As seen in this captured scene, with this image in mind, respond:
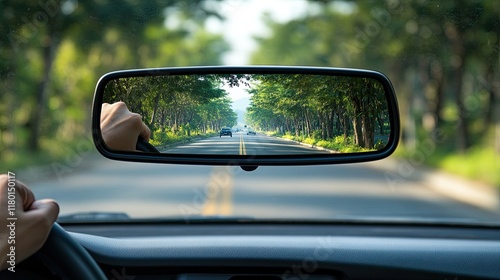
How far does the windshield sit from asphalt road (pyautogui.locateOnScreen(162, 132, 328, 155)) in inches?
0.9

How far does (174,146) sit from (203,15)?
87.7 ft

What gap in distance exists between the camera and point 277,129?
3.02 meters

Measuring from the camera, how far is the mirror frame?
9.26 ft

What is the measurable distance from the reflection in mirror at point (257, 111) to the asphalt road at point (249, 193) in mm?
6753

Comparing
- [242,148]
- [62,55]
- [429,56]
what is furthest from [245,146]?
[62,55]

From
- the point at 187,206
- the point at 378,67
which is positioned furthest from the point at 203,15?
the point at 187,206

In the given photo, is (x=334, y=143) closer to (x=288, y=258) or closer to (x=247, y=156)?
(x=247, y=156)

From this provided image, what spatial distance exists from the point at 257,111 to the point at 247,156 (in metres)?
0.25

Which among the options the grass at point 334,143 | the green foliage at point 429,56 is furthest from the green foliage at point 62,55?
the grass at point 334,143

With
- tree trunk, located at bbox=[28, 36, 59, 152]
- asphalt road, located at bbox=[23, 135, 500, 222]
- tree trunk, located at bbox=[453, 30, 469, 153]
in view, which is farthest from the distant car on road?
tree trunk, located at bbox=[28, 36, 59, 152]

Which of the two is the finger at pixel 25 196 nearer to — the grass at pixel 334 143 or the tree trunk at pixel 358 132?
the grass at pixel 334 143

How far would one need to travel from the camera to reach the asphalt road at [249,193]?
1194 cm

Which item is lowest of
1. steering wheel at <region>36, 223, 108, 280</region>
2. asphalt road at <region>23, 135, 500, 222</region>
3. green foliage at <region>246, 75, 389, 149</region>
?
asphalt road at <region>23, 135, 500, 222</region>

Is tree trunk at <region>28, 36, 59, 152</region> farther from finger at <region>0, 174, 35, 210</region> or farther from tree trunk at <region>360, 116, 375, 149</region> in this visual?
finger at <region>0, 174, 35, 210</region>
